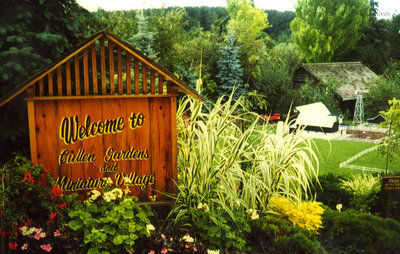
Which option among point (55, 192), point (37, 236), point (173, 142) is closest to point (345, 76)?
point (173, 142)

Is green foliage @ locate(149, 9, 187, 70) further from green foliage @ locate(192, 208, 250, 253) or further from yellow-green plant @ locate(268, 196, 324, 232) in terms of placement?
green foliage @ locate(192, 208, 250, 253)

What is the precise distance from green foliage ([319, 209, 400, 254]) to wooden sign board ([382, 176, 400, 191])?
0.71m

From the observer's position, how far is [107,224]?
3.70m

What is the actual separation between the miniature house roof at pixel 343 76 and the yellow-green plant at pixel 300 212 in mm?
16127

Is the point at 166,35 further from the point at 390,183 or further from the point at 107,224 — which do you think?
the point at 107,224

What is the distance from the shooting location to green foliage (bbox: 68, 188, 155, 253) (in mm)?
3430

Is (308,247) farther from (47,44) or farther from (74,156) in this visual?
(47,44)

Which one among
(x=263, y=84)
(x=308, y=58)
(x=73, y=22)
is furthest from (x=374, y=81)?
(x=73, y=22)

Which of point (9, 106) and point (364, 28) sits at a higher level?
point (364, 28)

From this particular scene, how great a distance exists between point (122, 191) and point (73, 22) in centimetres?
259

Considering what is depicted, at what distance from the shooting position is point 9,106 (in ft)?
16.2

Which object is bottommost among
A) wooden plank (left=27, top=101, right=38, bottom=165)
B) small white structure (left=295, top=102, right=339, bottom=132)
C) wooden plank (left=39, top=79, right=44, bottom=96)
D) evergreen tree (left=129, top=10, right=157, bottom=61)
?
small white structure (left=295, top=102, right=339, bottom=132)

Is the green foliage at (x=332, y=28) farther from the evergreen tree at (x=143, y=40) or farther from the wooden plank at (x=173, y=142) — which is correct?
the wooden plank at (x=173, y=142)

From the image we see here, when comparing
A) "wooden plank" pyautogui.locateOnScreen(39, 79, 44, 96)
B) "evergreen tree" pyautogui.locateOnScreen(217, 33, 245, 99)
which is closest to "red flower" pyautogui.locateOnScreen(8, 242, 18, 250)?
"wooden plank" pyautogui.locateOnScreen(39, 79, 44, 96)
